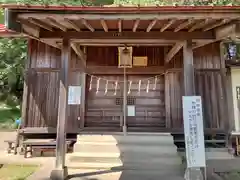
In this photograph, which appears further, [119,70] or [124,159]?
[119,70]

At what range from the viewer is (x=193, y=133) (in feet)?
16.4

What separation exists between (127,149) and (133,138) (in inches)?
16.9

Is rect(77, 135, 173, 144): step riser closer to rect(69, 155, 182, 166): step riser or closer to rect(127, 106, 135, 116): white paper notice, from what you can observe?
rect(69, 155, 182, 166): step riser

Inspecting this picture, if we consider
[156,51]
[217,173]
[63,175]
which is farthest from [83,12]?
[217,173]

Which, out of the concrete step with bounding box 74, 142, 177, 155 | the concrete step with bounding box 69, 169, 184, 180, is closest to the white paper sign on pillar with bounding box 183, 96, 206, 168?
the concrete step with bounding box 69, 169, 184, 180

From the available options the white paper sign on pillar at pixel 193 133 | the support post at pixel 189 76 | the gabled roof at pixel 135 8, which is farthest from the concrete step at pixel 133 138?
the gabled roof at pixel 135 8

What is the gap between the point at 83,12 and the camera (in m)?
4.46

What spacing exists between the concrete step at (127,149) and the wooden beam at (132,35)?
3.35 metres

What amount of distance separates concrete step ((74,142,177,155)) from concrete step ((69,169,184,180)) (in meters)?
0.80

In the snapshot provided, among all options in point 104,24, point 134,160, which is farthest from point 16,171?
point 104,24

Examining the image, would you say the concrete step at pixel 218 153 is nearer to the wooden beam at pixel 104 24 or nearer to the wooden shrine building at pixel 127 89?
the wooden shrine building at pixel 127 89

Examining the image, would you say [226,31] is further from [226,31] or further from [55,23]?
[55,23]

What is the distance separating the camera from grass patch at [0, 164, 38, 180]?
5.58 m

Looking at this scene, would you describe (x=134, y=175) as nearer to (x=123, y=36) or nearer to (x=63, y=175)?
(x=63, y=175)
